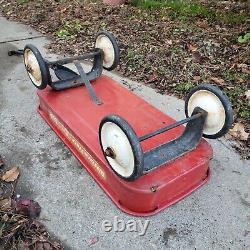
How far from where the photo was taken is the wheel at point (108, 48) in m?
2.89

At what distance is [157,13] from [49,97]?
114 inches

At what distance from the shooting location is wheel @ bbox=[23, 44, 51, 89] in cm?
266

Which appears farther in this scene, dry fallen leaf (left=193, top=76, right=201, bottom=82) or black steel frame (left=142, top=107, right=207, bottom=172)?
dry fallen leaf (left=193, top=76, right=201, bottom=82)

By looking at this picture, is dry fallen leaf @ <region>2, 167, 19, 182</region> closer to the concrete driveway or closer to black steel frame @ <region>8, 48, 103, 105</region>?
the concrete driveway

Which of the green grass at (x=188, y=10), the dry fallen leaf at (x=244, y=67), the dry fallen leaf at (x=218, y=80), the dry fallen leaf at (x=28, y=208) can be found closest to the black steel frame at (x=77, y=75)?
the dry fallen leaf at (x=28, y=208)

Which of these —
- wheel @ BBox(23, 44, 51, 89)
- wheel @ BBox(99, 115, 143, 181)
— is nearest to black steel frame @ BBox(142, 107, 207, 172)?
wheel @ BBox(99, 115, 143, 181)

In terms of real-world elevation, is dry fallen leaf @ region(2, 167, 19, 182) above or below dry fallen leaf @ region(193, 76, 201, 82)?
below

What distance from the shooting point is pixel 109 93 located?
9.01 ft

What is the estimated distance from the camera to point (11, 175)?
96.8 inches

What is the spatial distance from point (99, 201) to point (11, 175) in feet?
2.21

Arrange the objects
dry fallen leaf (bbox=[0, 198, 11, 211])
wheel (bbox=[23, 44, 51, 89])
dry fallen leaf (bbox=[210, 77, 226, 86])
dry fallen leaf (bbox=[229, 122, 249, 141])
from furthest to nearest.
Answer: dry fallen leaf (bbox=[210, 77, 226, 86]) → dry fallen leaf (bbox=[229, 122, 249, 141]) → wheel (bbox=[23, 44, 51, 89]) → dry fallen leaf (bbox=[0, 198, 11, 211])

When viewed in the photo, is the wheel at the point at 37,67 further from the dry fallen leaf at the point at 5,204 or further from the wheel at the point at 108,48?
the dry fallen leaf at the point at 5,204

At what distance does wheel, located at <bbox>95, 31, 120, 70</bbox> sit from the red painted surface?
0.54ft

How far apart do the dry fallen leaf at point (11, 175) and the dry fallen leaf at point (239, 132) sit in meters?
1.69
